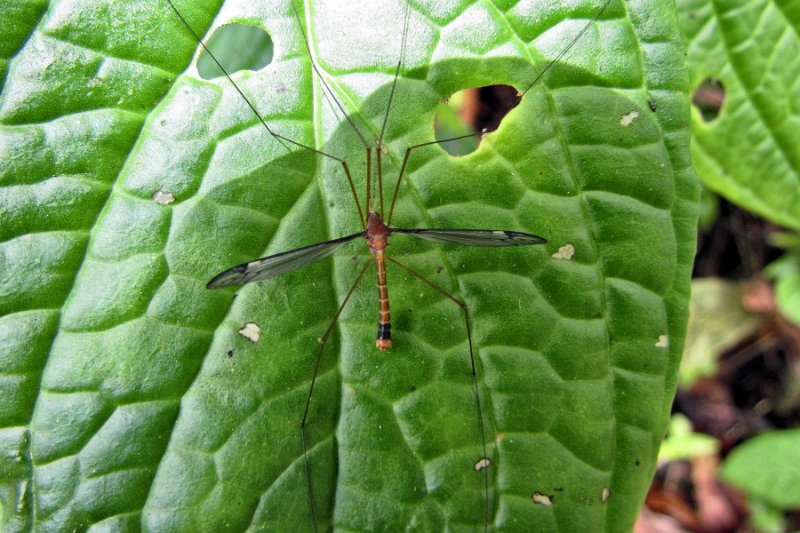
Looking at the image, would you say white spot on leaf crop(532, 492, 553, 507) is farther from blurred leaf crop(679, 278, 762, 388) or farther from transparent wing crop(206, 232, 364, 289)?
blurred leaf crop(679, 278, 762, 388)

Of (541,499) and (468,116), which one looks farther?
(468,116)

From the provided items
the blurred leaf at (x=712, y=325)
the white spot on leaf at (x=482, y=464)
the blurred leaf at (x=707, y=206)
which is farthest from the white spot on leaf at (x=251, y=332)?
the blurred leaf at (x=712, y=325)

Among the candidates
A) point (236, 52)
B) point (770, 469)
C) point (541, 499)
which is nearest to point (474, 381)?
point (541, 499)

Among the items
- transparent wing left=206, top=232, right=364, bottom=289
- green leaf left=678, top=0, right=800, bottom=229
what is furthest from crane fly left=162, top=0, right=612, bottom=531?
green leaf left=678, top=0, right=800, bottom=229

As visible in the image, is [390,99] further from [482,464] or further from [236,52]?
[482,464]

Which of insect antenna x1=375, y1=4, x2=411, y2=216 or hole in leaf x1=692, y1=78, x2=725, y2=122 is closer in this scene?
insect antenna x1=375, y1=4, x2=411, y2=216

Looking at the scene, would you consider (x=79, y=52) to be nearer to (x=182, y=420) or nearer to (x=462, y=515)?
(x=182, y=420)
